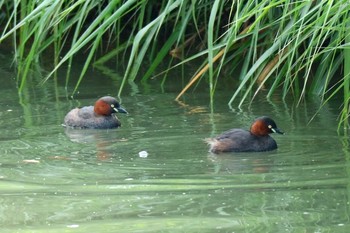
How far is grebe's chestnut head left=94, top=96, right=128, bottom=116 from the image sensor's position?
9.90 m

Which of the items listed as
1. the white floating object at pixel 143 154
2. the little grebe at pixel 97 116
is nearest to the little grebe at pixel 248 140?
the white floating object at pixel 143 154

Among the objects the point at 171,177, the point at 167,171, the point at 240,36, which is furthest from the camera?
the point at 240,36

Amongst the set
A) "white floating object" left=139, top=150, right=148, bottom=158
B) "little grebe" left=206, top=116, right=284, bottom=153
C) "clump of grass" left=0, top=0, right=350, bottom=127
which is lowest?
"little grebe" left=206, top=116, right=284, bottom=153

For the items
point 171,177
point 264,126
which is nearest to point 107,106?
point 264,126

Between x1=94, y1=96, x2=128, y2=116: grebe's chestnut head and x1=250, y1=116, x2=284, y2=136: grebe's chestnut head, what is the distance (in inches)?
58.7

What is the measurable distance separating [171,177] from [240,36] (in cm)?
166

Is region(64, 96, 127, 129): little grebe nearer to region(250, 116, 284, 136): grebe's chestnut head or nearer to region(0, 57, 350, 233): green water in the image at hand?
region(0, 57, 350, 233): green water

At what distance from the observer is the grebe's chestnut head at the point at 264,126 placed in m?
8.78

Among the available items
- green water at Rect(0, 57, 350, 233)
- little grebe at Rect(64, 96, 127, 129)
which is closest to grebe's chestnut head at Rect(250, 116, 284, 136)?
green water at Rect(0, 57, 350, 233)

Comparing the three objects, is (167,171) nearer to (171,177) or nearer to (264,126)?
(171,177)

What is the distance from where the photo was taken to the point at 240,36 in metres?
8.63

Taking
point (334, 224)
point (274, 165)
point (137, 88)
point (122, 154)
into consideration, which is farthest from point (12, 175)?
point (137, 88)

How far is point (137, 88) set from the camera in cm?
1142

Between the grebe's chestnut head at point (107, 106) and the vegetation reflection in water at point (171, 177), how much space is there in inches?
5.3
